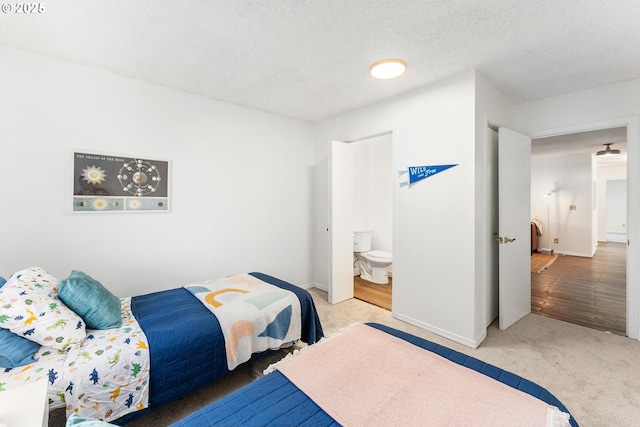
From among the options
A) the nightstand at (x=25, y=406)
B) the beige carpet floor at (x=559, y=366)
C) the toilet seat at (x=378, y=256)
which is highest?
the toilet seat at (x=378, y=256)

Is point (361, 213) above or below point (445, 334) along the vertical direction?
above

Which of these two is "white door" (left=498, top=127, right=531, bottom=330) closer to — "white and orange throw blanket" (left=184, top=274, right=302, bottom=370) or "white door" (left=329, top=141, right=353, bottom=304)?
"white door" (left=329, top=141, right=353, bottom=304)

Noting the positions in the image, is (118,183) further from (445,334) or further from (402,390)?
(445,334)

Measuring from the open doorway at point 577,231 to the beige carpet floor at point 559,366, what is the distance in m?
0.51

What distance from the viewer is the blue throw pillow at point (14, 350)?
4.47ft

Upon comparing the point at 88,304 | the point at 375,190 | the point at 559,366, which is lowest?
the point at 559,366

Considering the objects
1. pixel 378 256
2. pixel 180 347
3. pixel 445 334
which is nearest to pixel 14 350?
pixel 180 347

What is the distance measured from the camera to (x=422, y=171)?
283cm

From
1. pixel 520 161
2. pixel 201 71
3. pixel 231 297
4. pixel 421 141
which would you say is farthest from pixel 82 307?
pixel 520 161

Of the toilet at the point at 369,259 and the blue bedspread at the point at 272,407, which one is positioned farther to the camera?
the toilet at the point at 369,259

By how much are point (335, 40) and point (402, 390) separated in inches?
87.3

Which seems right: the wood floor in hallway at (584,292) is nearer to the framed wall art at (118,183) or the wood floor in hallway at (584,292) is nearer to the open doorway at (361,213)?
the open doorway at (361,213)

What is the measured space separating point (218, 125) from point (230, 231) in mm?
1260

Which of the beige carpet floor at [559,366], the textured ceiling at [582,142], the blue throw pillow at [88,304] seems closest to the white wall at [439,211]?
the beige carpet floor at [559,366]
